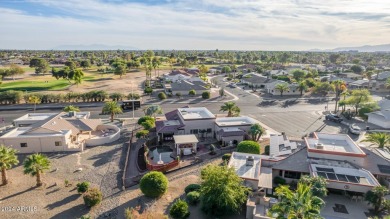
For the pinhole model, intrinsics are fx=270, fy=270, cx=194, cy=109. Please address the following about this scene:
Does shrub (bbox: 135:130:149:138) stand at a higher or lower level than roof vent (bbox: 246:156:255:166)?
lower

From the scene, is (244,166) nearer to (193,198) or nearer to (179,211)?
(193,198)

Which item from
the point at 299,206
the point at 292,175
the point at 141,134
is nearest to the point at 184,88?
the point at 141,134

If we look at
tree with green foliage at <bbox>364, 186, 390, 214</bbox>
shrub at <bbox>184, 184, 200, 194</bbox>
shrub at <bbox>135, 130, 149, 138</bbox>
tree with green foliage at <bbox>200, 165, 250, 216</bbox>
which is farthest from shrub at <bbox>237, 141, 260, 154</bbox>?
shrub at <bbox>135, 130, 149, 138</bbox>

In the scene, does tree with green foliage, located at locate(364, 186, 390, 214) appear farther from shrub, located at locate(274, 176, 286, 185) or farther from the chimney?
the chimney

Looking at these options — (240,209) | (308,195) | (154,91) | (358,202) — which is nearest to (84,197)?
(240,209)

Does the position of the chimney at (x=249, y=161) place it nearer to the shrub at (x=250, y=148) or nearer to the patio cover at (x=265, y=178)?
the patio cover at (x=265, y=178)

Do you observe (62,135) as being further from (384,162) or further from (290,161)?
(384,162)
